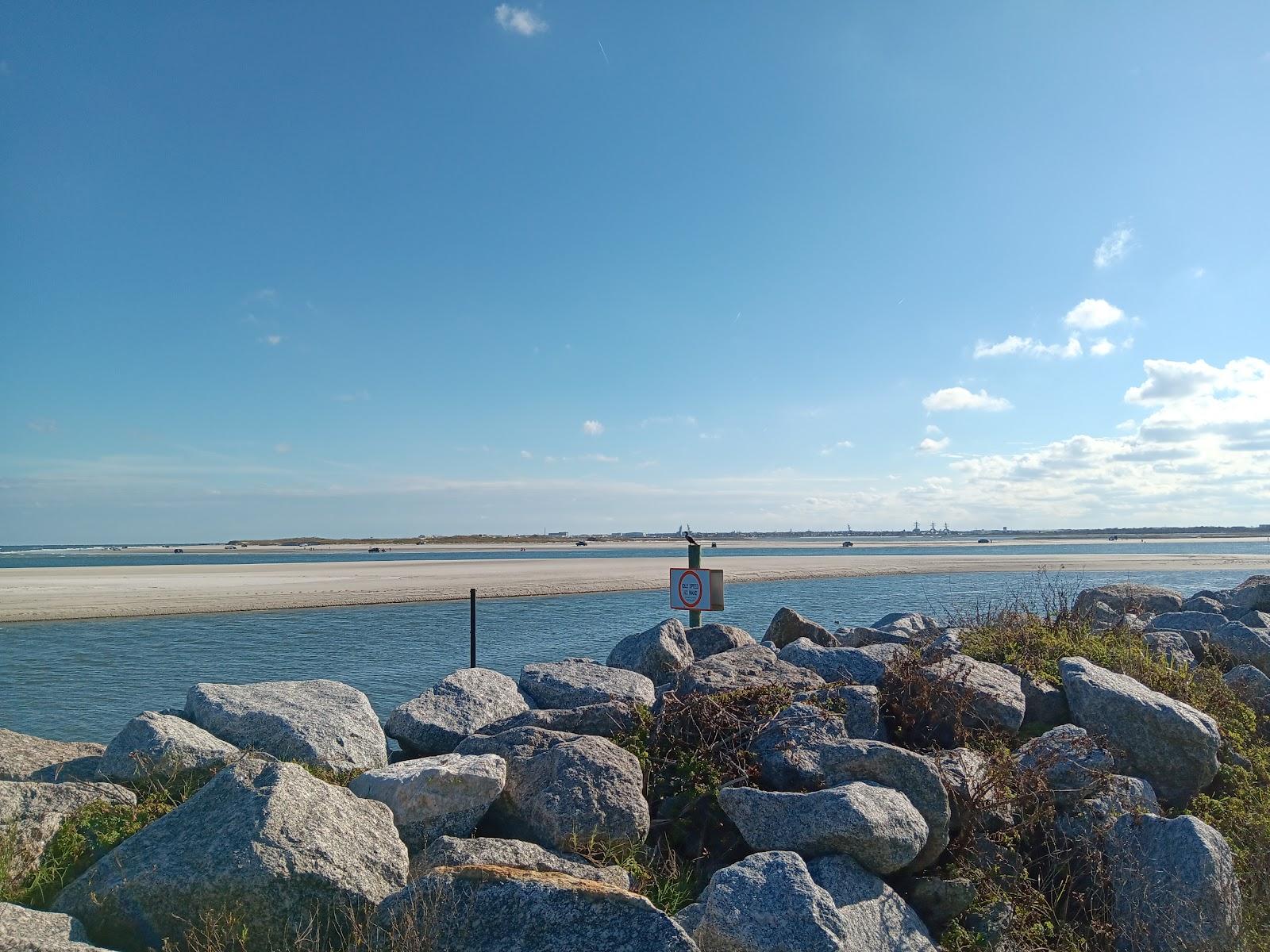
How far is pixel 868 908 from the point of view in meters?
4.62

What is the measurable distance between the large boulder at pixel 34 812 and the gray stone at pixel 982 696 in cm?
617

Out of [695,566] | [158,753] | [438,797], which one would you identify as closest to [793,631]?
[695,566]

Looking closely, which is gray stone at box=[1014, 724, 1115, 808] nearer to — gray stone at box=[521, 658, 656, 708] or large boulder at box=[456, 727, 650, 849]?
large boulder at box=[456, 727, 650, 849]

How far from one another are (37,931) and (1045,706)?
753cm

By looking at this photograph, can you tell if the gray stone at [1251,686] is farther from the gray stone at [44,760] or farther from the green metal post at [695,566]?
the gray stone at [44,760]

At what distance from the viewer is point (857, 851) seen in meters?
4.82

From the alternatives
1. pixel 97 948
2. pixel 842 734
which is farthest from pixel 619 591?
pixel 97 948

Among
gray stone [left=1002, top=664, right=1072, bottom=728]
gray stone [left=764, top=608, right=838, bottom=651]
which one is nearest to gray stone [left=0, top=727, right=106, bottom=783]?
gray stone [left=1002, top=664, right=1072, bottom=728]

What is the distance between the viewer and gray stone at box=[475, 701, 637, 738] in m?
6.62

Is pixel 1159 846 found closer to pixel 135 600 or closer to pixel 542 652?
pixel 542 652

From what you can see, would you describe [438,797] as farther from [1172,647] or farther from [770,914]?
[1172,647]

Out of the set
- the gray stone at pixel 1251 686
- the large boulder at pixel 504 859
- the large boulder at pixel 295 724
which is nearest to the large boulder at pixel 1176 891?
the large boulder at pixel 504 859

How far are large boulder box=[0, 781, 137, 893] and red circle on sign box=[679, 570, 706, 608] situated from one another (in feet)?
23.2

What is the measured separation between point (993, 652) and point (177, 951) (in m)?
7.85
